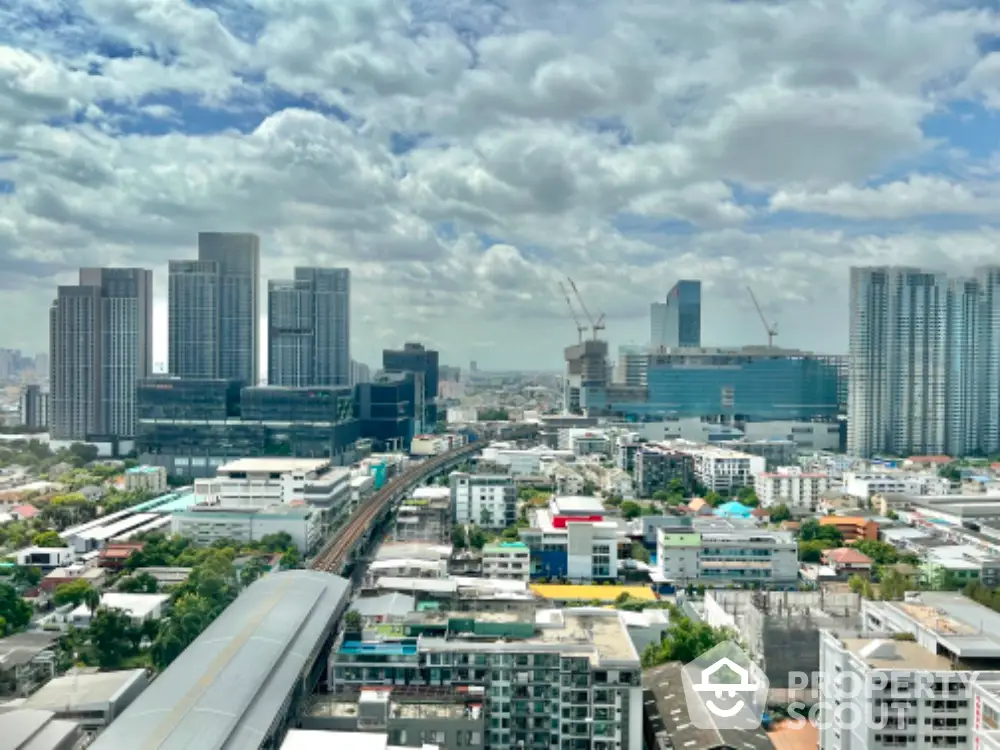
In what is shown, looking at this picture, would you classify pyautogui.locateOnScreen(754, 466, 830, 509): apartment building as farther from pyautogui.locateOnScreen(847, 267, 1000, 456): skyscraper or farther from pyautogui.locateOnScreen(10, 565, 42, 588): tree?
pyautogui.locateOnScreen(10, 565, 42, 588): tree

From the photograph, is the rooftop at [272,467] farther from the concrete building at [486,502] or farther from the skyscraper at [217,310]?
the skyscraper at [217,310]

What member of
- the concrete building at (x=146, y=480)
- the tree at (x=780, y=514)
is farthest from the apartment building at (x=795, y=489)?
the concrete building at (x=146, y=480)

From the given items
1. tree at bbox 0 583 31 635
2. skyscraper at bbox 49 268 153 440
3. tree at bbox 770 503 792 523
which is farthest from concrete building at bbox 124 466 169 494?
tree at bbox 770 503 792 523

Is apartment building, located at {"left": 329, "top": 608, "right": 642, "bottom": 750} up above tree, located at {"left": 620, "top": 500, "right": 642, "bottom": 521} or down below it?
above

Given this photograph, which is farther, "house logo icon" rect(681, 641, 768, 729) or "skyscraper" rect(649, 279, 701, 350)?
"skyscraper" rect(649, 279, 701, 350)

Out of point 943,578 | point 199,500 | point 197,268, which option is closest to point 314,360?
point 197,268

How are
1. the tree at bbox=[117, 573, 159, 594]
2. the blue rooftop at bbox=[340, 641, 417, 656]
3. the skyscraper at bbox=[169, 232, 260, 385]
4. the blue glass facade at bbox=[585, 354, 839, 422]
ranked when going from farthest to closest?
the blue glass facade at bbox=[585, 354, 839, 422] < the skyscraper at bbox=[169, 232, 260, 385] < the tree at bbox=[117, 573, 159, 594] < the blue rooftop at bbox=[340, 641, 417, 656]

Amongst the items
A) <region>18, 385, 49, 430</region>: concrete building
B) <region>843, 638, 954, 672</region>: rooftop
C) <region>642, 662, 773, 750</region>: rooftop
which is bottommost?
<region>642, 662, 773, 750</region>: rooftop

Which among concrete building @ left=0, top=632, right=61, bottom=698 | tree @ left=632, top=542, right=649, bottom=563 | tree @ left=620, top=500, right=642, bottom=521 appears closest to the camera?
concrete building @ left=0, top=632, right=61, bottom=698
